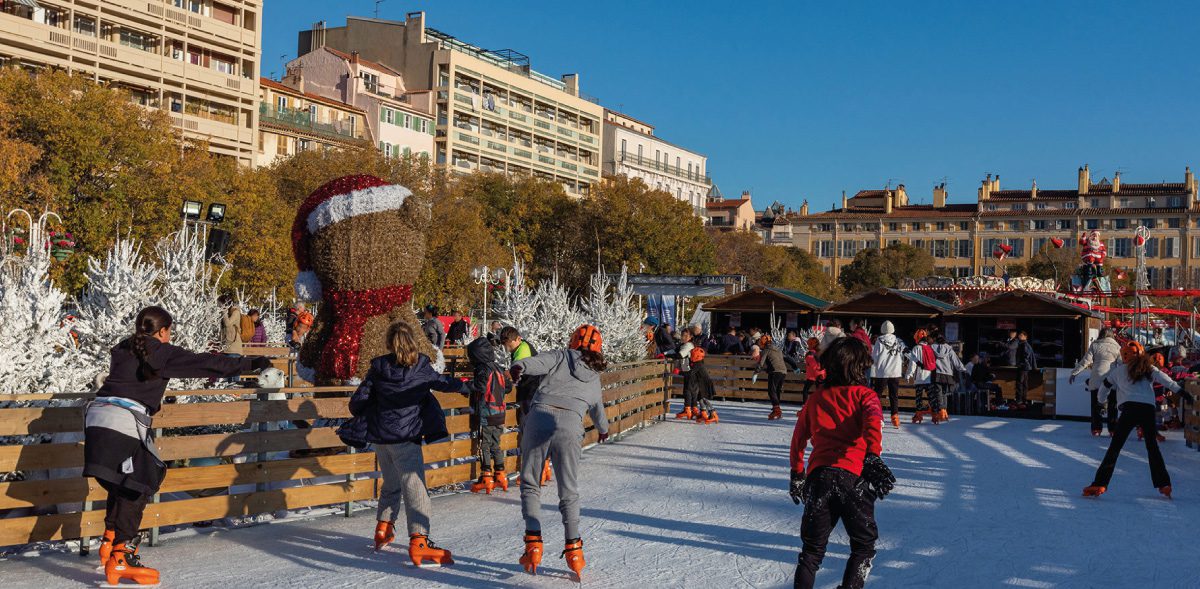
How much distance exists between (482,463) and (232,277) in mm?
28910

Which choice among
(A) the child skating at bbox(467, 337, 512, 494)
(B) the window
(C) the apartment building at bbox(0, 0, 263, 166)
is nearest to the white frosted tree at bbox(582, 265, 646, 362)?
(A) the child skating at bbox(467, 337, 512, 494)

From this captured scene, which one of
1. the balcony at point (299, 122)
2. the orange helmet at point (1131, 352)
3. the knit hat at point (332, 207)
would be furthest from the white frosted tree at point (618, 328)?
the balcony at point (299, 122)

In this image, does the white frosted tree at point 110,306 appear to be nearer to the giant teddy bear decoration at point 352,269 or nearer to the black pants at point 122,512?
the giant teddy bear decoration at point 352,269

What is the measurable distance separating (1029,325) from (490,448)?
20.2 m

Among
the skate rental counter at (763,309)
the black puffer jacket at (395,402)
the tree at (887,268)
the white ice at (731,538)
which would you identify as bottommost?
the white ice at (731,538)

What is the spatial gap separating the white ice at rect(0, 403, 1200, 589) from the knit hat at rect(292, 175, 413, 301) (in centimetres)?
277

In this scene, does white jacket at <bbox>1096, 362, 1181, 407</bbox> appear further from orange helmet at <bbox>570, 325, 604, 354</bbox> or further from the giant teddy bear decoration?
the giant teddy bear decoration

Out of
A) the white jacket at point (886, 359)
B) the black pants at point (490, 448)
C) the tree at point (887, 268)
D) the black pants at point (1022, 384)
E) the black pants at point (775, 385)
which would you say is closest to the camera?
the black pants at point (490, 448)

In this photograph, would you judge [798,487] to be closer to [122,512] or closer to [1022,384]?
[122,512]

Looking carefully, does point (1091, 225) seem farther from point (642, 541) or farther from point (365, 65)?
point (642, 541)

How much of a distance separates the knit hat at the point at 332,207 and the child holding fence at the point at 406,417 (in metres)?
3.91

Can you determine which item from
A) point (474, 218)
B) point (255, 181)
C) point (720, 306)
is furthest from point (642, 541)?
point (474, 218)

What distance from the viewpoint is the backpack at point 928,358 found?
1842 cm

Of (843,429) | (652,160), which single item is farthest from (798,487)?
(652,160)
